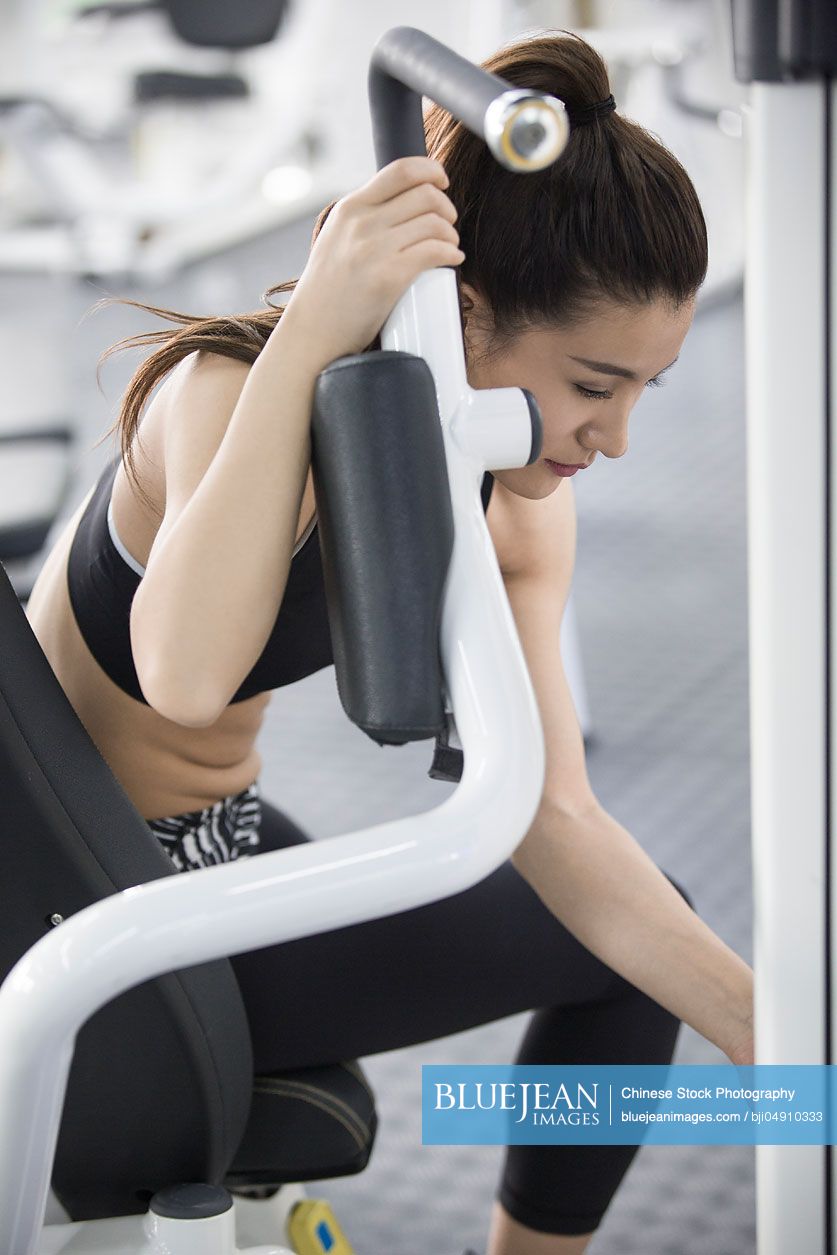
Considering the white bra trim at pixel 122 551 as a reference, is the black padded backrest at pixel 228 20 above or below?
below

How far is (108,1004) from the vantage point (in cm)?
76

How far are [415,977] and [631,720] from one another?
4.81ft

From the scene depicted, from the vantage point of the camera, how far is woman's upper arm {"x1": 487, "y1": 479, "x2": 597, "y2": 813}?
1005 millimetres

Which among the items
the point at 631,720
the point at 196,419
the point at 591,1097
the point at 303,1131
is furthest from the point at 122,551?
the point at 631,720

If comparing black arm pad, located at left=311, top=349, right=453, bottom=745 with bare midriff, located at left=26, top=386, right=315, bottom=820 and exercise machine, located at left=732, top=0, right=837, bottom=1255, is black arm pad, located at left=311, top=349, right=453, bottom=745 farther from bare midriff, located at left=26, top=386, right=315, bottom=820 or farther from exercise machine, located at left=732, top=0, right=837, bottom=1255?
bare midriff, located at left=26, top=386, right=315, bottom=820

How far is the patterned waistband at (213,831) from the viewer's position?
3.24 ft

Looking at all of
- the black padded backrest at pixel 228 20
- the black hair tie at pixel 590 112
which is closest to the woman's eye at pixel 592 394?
the black hair tie at pixel 590 112

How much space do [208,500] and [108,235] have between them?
4.09 meters

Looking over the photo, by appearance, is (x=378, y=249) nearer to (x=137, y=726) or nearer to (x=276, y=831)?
(x=137, y=726)

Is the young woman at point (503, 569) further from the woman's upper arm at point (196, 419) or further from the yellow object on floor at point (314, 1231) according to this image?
the yellow object on floor at point (314, 1231)

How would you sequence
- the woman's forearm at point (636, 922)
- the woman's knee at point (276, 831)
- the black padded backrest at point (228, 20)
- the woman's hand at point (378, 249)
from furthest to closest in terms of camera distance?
the black padded backrest at point (228, 20) < the woman's knee at point (276, 831) < the woman's forearm at point (636, 922) < the woman's hand at point (378, 249)

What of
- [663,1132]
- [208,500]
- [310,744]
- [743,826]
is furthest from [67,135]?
[208,500]

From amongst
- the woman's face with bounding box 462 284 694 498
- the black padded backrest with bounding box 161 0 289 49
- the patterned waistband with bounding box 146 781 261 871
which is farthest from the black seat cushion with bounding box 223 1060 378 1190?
the black padded backrest with bounding box 161 0 289 49

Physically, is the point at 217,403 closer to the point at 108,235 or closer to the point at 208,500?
the point at 208,500
